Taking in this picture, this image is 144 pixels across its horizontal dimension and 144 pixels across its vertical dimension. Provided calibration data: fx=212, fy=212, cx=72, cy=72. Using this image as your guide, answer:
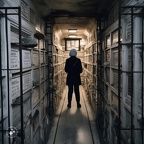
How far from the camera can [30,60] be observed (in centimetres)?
357

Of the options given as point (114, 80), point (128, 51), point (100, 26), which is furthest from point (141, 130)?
point (100, 26)

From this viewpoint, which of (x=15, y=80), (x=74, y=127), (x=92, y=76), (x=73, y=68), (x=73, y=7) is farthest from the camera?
(x=92, y=76)

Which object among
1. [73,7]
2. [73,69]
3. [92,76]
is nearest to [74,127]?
[73,69]

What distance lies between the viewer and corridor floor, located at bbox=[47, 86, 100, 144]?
428 cm

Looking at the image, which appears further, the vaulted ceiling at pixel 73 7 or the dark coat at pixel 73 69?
the dark coat at pixel 73 69

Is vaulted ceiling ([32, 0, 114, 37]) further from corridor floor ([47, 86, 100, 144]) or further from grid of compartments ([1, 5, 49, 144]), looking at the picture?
corridor floor ([47, 86, 100, 144])

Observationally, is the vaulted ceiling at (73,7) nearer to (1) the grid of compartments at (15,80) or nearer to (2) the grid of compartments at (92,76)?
(1) the grid of compartments at (15,80)

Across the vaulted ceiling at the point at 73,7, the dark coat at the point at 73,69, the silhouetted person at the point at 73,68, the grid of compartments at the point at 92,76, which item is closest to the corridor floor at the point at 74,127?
the grid of compartments at the point at 92,76

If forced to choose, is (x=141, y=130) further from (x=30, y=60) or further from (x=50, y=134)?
(x=50, y=134)

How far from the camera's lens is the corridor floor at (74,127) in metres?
4.28

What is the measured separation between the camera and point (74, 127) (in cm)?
500

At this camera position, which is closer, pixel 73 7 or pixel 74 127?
pixel 73 7

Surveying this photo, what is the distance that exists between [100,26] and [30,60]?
2.49 m

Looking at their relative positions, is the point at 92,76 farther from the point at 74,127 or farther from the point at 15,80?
the point at 15,80
